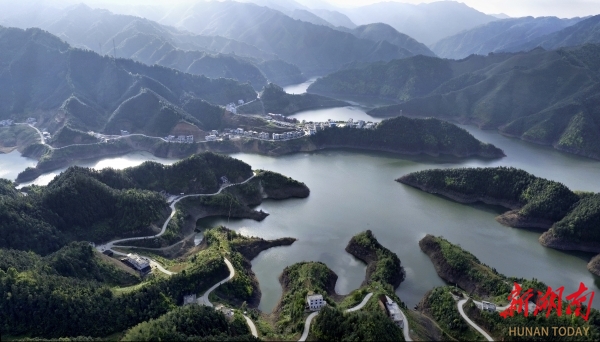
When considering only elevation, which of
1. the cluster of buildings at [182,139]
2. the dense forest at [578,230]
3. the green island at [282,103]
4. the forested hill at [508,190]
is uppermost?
the green island at [282,103]

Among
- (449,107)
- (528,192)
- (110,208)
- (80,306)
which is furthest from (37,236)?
(449,107)

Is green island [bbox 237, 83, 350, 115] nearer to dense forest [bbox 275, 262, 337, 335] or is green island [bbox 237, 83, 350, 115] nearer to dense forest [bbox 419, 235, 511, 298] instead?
dense forest [bbox 275, 262, 337, 335]

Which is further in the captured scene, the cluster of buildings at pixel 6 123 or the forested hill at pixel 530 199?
the cluster of buildings at pixel 6 123

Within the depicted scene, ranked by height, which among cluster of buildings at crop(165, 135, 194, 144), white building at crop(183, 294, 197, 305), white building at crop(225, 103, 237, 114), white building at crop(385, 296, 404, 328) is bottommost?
white building at crop(183, 294, 197, 305)

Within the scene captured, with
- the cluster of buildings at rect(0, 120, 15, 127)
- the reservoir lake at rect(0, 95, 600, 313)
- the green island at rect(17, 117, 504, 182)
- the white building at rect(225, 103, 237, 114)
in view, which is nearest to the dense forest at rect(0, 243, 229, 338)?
the reservoir lake at rect(0, 95, 600, 313)

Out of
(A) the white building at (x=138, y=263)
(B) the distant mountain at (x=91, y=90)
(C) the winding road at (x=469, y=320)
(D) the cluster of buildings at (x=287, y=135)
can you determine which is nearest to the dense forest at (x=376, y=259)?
(C) the winding road at (x=469, y=320)

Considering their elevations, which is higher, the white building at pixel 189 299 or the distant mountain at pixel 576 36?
the distant mountain at pixel 576 36

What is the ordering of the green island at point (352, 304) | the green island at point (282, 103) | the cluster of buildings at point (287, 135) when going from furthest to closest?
the green island at point (282, 103)
the cluster of buildings at point (287, 135)
the green island at point (352, 304)

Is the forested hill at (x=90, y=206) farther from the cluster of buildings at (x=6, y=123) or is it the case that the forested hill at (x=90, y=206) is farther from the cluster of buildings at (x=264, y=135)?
the cluster of buildings at (x=6, y=123)
